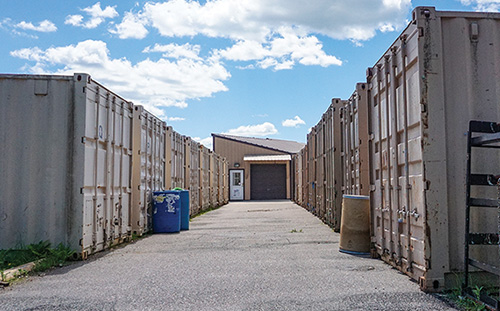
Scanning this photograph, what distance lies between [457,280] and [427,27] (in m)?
2.97

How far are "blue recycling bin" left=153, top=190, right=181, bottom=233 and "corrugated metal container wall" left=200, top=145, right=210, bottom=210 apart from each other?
8724mm

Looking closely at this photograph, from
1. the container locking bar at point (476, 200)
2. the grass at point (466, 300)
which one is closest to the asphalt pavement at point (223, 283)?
the grass at point (466, 300)

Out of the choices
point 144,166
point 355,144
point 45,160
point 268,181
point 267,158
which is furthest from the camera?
point 268,181

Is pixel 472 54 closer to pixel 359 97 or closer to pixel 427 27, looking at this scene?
pixel 427 27

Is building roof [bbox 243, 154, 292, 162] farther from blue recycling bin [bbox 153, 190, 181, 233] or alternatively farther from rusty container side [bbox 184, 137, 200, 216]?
blue recycling bin [bbox 153, 190, 181, 233]

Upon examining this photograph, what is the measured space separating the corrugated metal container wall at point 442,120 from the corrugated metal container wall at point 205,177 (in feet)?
52.3

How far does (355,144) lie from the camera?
10.1 m

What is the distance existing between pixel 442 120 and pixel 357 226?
3346 mm

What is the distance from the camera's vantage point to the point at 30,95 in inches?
304

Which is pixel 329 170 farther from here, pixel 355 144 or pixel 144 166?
pixel 144 166

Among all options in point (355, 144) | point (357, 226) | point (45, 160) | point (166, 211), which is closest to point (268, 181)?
point (166, 211)

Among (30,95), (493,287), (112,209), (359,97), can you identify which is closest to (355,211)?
(359,97)

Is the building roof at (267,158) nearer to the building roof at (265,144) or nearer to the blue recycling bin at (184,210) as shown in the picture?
the building roof at (265,144)

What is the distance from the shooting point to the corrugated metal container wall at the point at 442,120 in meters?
5.15
